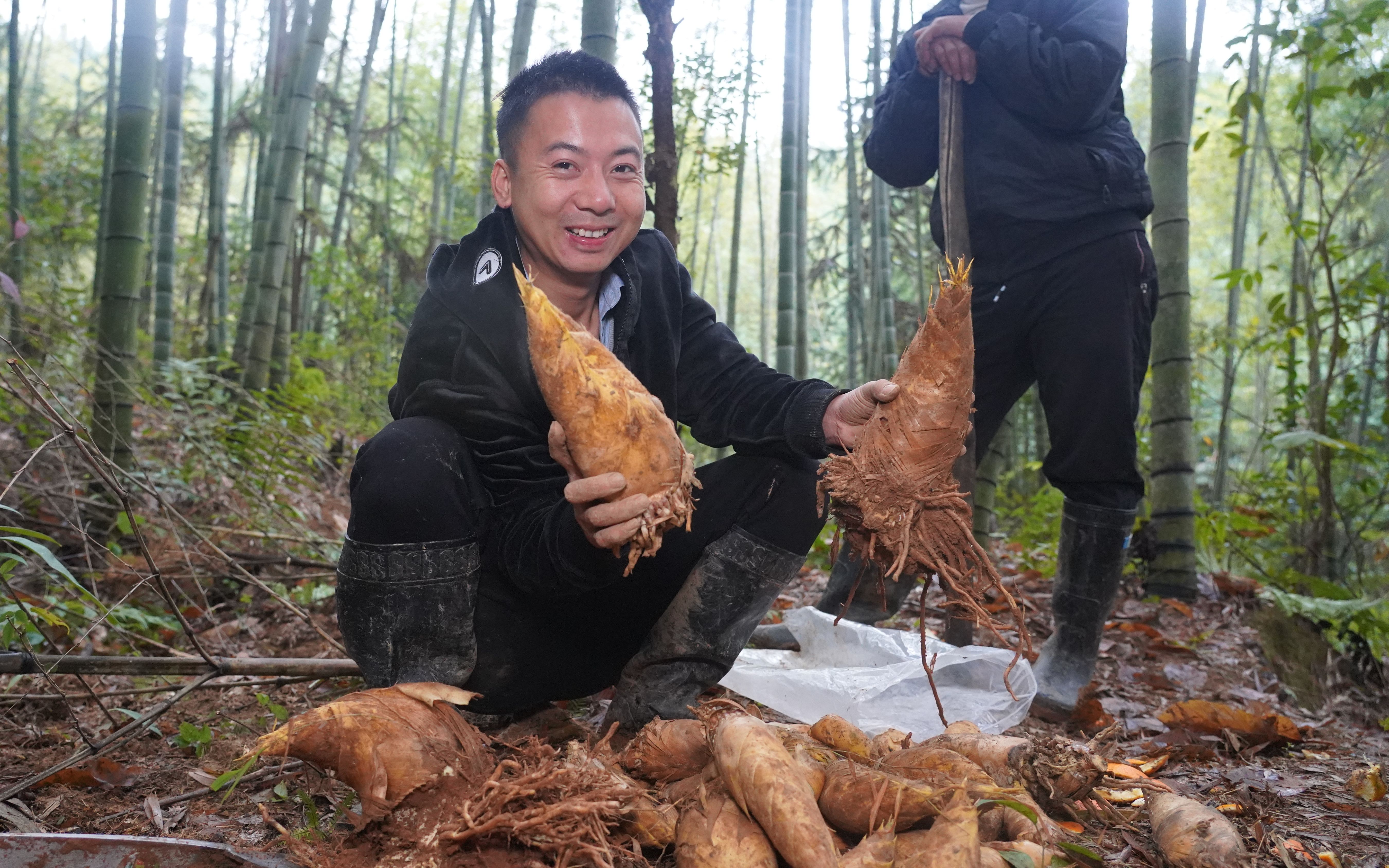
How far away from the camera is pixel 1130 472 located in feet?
8.46

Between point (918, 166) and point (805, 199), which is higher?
point (805, 199)

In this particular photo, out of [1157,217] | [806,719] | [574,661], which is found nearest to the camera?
[574,661]

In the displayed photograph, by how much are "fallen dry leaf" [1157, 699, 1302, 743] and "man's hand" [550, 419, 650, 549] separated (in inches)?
71.3

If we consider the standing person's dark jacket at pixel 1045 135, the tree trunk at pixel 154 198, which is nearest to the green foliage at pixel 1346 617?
the standing person's dark jacket at pixel 1045 135

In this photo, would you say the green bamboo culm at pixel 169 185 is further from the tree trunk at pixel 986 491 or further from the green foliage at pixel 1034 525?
the green foliage at pixel 1034 525

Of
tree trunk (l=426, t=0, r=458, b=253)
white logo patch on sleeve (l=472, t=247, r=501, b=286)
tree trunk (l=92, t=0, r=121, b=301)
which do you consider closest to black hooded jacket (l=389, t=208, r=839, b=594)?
white logo patch on sleeve (l=472, t=247, r=501, b=286)

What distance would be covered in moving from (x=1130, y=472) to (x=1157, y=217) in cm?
190

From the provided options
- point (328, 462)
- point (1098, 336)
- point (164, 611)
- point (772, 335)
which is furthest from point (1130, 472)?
point (772, 335)

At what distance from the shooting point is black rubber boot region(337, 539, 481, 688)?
1.75 metres

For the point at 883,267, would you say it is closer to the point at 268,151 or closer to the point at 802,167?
the point at 802,167

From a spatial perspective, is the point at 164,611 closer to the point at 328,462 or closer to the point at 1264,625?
the point at 328,462

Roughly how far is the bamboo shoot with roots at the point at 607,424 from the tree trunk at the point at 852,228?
23.4 ft

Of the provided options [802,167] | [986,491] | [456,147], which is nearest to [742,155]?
[802,167]

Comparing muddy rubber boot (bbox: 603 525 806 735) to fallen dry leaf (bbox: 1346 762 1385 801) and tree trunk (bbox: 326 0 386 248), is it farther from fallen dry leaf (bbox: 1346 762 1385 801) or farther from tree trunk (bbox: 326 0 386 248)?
tree trunk (bbox: 326 0 386 248)
